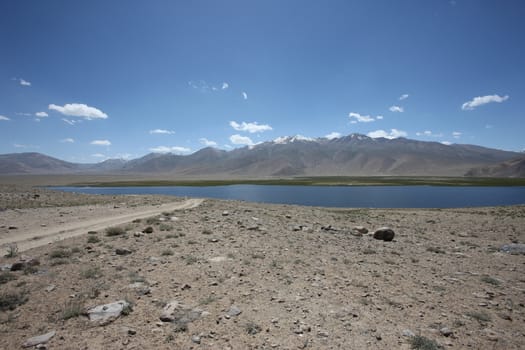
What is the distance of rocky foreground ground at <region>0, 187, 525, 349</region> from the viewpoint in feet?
17.3

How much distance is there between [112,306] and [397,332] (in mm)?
6668

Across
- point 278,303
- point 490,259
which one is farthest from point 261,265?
point 490,259

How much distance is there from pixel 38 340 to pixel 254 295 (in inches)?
186

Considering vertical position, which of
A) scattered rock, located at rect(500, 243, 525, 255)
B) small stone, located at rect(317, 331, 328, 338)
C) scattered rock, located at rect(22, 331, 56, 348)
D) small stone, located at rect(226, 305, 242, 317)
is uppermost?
scattered rock, located at rect(22, 331, 56, 348)

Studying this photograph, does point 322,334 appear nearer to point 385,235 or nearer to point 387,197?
point 385,235

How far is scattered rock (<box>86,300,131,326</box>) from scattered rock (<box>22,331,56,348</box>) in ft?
2.44

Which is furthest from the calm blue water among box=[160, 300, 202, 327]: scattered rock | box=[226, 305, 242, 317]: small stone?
box=[160, 300, 202, 327]: scattered rock

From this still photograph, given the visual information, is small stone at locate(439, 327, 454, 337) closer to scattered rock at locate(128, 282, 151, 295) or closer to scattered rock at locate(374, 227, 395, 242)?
scattered rock at locate(128, 282, 151, 295)

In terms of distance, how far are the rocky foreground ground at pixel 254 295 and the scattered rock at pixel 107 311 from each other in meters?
0.03

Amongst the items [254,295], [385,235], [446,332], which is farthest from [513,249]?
[254,295]

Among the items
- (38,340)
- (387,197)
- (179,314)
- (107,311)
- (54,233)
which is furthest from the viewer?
(387,197)

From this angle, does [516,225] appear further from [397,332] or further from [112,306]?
[112,306]

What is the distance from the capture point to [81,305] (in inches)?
245

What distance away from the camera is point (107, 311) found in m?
5.90
